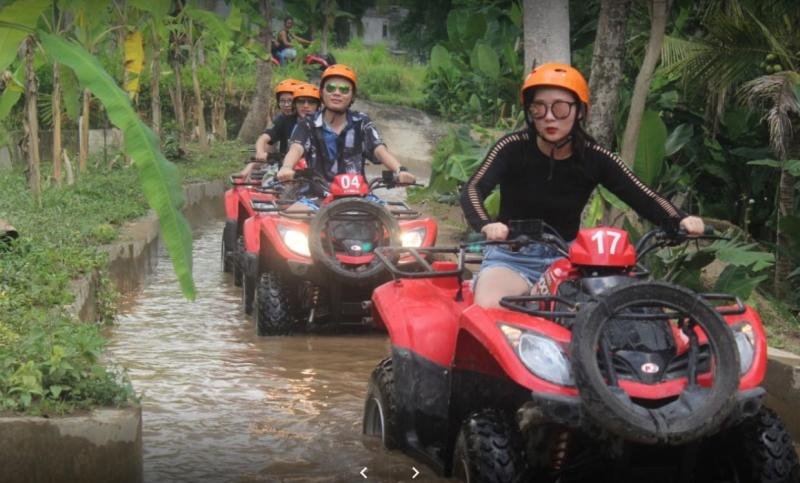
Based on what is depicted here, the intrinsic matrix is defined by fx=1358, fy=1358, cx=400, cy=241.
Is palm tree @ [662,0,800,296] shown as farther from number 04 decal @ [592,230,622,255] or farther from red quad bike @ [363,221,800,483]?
number 04 decal @ [592,230,622,255]

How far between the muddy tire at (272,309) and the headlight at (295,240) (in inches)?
11.4

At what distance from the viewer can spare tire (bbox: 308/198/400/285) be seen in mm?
8875

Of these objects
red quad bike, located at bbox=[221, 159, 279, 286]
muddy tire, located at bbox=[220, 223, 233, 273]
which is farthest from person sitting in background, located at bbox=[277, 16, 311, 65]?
muddy tire, located at bbox=[220, 223, 233, 273]

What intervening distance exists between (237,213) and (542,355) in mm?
8125

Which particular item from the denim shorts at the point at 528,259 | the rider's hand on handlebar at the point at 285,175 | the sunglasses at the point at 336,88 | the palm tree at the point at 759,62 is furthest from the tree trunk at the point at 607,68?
the denim shorts at the point at 528,259

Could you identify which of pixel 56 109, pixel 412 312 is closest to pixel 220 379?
pixel 412 312

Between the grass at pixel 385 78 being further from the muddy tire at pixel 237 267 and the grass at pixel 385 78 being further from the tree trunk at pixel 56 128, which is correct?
the muddy tire at pixel 237 267

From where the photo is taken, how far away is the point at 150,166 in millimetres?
4695

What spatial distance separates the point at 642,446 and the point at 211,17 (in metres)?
4.01

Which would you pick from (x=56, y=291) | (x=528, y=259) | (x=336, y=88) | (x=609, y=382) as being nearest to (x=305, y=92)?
(x=336, y=88)

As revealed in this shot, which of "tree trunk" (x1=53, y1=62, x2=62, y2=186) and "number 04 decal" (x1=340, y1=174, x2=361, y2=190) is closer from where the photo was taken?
"number 04 decal" (x1=340, y1=174, x2=361, y2=190)

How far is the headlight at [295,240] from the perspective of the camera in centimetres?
926

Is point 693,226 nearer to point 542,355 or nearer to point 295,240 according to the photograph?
point 542,355

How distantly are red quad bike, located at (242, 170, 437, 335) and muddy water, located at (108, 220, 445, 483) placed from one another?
217 mm
